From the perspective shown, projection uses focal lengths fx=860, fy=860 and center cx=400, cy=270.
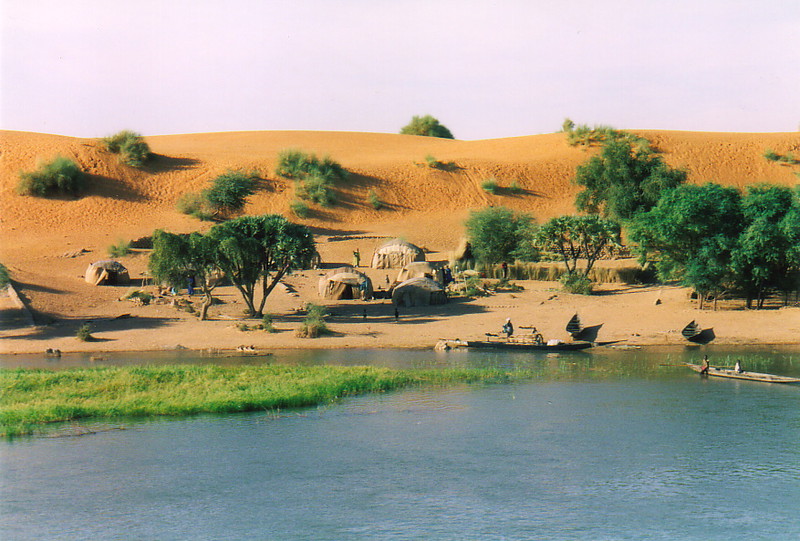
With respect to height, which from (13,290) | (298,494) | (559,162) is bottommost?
(298,494)

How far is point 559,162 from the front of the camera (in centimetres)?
7388

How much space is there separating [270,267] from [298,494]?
64.3ft

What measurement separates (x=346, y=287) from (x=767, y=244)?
16.8 metres

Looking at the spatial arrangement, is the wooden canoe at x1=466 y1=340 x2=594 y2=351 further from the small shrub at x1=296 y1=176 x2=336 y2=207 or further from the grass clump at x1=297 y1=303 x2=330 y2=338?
the small shrub at x1=296 y1=176 x2=336 y2=207

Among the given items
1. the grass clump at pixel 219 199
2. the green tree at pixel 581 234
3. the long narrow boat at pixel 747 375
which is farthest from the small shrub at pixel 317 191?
the long narrow boat at pixel 747 375

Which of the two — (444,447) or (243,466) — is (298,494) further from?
(444,447)

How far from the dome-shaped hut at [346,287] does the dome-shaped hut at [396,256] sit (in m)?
6.76

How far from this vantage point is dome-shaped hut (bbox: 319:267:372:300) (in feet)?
121

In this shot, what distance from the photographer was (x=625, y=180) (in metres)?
51.6

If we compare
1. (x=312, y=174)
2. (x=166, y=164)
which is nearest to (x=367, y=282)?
(x=312, y=174)

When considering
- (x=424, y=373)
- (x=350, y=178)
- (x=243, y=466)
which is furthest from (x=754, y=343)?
(x=350, y=178)

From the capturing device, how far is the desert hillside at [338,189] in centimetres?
4681

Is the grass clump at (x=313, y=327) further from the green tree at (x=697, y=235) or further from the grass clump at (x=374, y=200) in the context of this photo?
the grass clump at (x=374, y=200)

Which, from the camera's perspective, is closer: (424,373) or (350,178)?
(424,373)
